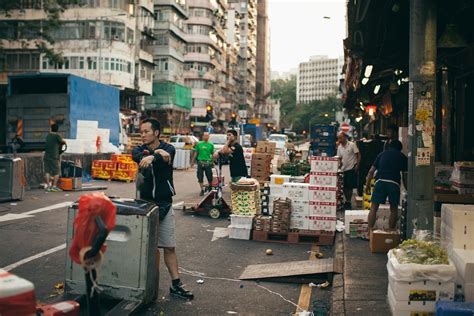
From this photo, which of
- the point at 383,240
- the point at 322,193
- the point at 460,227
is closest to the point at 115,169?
the point at 322,193

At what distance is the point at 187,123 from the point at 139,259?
2694 inches

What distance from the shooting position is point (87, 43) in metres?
47.9

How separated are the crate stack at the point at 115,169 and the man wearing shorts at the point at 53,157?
487 cm

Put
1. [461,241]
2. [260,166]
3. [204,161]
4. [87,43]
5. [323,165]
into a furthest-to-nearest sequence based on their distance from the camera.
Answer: [87,43] < [204,161] < [260,166] < [323,165] < [461,241]

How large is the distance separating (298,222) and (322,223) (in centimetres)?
45

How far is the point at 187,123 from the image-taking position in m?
73.7

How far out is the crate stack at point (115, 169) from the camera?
2225 cm

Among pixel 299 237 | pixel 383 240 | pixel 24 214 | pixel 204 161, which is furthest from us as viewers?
pixel 204 161

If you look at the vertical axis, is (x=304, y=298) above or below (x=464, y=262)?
below

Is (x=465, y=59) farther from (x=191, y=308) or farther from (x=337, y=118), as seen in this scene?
(x=337, y=118)

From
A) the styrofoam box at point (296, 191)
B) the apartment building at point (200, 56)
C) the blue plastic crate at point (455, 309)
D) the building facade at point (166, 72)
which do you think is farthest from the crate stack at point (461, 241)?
the apartment building at point (200, 56)

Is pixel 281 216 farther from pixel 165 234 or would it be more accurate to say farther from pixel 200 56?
pixel 200 56

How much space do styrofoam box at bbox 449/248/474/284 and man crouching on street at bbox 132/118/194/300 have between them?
2906mm

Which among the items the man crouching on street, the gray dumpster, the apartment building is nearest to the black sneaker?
the man crouching on street
